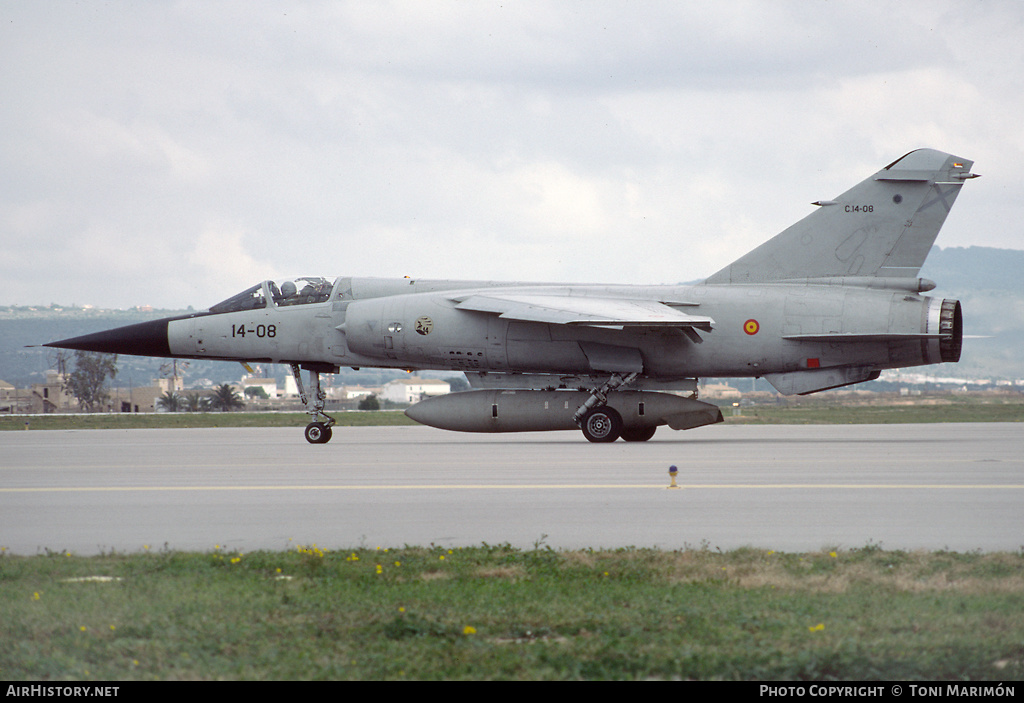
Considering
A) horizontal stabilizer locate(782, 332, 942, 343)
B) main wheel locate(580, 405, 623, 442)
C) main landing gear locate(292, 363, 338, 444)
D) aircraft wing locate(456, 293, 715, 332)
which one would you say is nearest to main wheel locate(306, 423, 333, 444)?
main landing gear locate(292, 363, 338, 444)

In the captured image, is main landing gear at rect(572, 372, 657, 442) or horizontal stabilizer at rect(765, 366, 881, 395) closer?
main landing gear at rect(572, 372, 657, 442)

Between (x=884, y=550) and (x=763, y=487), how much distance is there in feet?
12.7

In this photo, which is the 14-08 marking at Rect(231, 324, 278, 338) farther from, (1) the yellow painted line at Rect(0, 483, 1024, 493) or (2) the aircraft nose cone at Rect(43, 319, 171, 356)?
(1) the yellow painted line at Rect(0, 483, 1024, 493)

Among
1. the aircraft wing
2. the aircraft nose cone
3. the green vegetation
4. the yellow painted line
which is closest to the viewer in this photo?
the green vegetation

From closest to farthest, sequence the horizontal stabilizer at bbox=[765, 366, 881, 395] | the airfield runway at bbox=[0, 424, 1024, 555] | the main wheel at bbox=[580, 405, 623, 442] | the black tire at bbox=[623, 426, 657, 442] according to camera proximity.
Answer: the airfield runway at bbox=[0, 424, 1024, 555] → the main wheel at bbox=[580, 405, 623, 442] → the horizontal stabilizer at bbox=[765, 366, 881, 395] → the black tire at bbox=[623, 426, 657, 442]

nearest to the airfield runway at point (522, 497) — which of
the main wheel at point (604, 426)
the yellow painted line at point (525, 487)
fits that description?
the yellow painted line at point (525, 487)

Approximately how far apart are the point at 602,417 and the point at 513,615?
13920 millimetres

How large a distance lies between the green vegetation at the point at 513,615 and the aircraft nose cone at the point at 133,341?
50.6ft

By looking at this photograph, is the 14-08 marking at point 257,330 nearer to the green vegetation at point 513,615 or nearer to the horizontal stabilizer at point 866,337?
the horizontal stabilizer at point 866,337

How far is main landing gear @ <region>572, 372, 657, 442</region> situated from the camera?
19062 mm

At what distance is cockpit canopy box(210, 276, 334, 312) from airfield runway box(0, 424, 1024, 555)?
4.30 meters

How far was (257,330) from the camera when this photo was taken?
2120 cm

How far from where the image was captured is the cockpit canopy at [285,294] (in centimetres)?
2123

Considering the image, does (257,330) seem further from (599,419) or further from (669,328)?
(669,328)
